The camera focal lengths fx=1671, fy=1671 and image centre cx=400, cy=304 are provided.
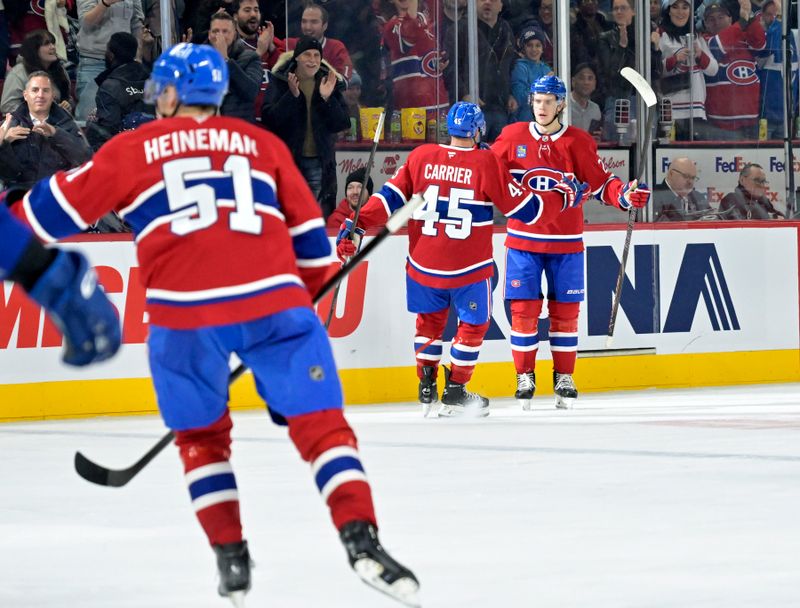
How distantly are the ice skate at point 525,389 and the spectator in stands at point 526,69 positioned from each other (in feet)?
5.75

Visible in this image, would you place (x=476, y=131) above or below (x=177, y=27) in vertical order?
below

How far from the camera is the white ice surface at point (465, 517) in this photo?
3.71 meters

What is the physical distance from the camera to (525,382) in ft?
27.3

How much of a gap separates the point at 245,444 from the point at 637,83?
3.32 metres

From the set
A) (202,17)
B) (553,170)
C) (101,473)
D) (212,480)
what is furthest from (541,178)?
(212,480)

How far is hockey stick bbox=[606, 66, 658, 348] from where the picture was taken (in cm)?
895

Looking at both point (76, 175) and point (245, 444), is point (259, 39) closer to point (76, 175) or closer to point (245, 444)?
point (245, 444)

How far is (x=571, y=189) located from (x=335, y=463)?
16.8ft

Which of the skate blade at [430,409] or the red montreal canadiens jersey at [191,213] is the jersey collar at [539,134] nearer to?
the skate blade at [430,409]

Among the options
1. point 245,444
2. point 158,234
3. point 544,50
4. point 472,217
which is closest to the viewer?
point 158,234

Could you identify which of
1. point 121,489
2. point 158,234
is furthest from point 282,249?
point 121,489

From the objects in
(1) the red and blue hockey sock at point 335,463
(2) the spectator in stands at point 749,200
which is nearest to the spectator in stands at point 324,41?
(2) the spectator in stands at point 749,200

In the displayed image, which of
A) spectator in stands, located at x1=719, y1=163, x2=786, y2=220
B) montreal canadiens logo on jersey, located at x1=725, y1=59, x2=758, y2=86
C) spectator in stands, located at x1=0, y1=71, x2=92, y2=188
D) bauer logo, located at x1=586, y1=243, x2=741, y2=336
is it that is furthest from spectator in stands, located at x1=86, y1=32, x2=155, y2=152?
montreal canadiens logo on jersey, located at x1=725, y1=59, x2=758, y2=86

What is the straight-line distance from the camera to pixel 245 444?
696 cm
